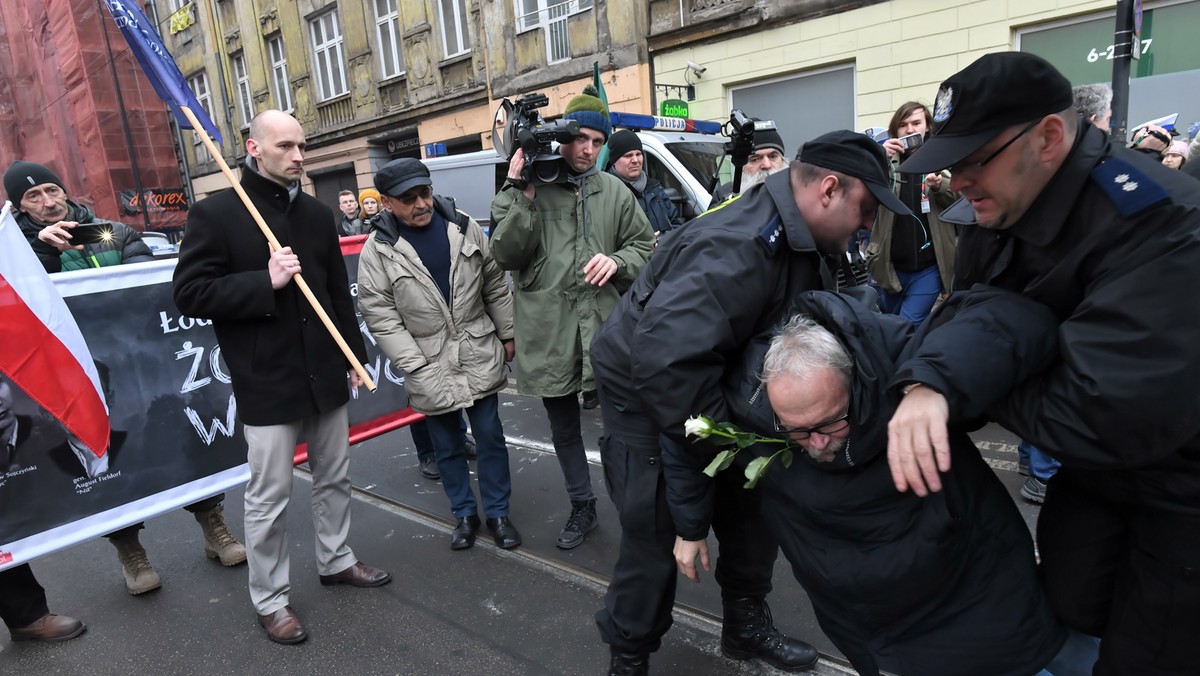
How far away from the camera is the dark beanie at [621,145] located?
5203 millimetres

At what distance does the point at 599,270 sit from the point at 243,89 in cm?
2363

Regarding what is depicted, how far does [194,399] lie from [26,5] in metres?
29.1

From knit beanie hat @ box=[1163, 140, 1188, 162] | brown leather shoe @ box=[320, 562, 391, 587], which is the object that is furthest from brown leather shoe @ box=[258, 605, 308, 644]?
knit beanie hat @ box=[1163, 140, 1188, 162]

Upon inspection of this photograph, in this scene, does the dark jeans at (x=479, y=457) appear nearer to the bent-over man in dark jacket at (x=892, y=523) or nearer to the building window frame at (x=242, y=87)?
the bent-over man in dark jacket at (x=892, y=523)

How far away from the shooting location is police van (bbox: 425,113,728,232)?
6215mm

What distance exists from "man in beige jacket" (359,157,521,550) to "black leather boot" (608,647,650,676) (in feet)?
3.91

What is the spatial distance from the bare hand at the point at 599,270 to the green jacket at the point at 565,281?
3.1 inches

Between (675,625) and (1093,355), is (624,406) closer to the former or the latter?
(675,625)

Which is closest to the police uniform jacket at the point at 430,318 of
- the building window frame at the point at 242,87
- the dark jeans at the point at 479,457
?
the dark jeans at the point at 479,457

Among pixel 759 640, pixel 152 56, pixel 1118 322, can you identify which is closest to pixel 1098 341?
pixel 1118 322

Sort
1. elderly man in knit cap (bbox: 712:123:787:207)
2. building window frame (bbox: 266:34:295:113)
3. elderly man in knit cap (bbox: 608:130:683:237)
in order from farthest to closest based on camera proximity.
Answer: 1. building window frame (bbox: 266:34:295:113)
2. elderly man in knit cap (bbox: 608:130:683:237)
3. elderly man in knit cap (bbox: 712:123:787:207)

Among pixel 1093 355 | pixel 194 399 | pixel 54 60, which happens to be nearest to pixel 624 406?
pixel 1093 355

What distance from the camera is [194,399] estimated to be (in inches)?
140

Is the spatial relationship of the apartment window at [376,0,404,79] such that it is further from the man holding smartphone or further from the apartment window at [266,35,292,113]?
the man holding smartphone
